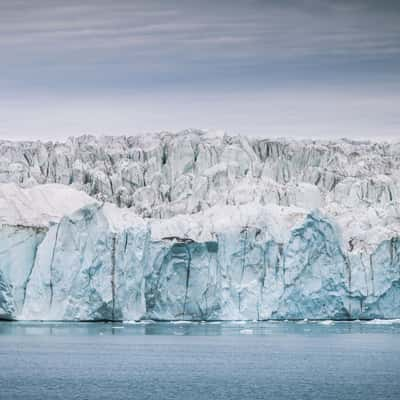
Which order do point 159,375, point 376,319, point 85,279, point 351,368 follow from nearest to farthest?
point 159,375 → point 351,368 → point 85,279 → point 376,319

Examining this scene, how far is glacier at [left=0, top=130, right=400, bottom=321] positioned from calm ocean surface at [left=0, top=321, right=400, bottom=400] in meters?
1.66

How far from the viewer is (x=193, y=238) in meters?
54.6

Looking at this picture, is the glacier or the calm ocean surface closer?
the calm ocean surface

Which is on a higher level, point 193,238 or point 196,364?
point 193,238

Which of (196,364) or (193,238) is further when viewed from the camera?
(193,238)

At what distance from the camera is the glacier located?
49688 mm

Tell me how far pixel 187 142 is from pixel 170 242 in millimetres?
16633

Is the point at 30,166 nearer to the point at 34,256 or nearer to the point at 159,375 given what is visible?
the point at 34,256

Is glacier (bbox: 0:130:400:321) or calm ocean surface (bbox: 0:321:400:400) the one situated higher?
glacier (bbox: 0:130:400:321)

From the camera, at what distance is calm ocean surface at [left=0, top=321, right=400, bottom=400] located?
1109 inches

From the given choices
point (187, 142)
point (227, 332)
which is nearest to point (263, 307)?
point (227, 332)

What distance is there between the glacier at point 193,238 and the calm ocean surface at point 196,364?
1662mm

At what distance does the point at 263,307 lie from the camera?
175 ft

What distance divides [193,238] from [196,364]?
19.4 metres
